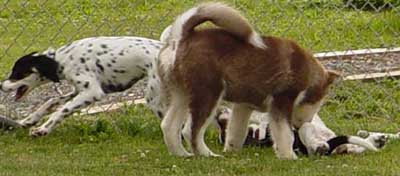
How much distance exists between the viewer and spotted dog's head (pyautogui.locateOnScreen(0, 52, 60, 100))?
863cm

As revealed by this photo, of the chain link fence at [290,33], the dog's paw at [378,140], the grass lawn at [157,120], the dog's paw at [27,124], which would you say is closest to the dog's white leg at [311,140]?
the grass lawn at [157,120]

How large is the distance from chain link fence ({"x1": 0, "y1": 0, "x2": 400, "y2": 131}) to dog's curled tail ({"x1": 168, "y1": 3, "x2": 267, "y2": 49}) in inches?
64.3

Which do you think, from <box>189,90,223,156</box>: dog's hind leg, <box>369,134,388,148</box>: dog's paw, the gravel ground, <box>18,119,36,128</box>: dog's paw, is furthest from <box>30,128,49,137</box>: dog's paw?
<box>369,134,388,148</box>: dog's paw

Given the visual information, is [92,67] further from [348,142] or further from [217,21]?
[348,142]

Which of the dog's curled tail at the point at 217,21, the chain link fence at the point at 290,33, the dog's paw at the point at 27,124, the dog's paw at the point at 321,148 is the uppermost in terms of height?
the dog's curled tail at the point at 217,21

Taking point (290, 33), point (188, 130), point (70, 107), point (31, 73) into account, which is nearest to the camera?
point (188, 130)

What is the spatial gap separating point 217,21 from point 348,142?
1.20 m

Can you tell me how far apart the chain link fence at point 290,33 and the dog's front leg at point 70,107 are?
25.6 inches

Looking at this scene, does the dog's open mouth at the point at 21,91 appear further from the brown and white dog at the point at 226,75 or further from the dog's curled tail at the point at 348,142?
the dog's curled tail at the point at 348,142

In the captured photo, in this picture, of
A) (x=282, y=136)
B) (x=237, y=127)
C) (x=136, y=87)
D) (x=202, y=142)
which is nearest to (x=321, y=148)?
(x=282, y=136)

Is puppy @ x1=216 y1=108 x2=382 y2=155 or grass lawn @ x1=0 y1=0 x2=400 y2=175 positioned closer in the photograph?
grass lawn @ x1=0 y1=0 x2=400 y2=175

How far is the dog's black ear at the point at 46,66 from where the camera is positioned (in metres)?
8.62

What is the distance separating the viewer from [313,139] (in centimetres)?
786

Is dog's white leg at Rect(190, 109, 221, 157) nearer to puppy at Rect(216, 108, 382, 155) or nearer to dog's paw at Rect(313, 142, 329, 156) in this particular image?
puppy at Rect(216, 108, 382, 155)
